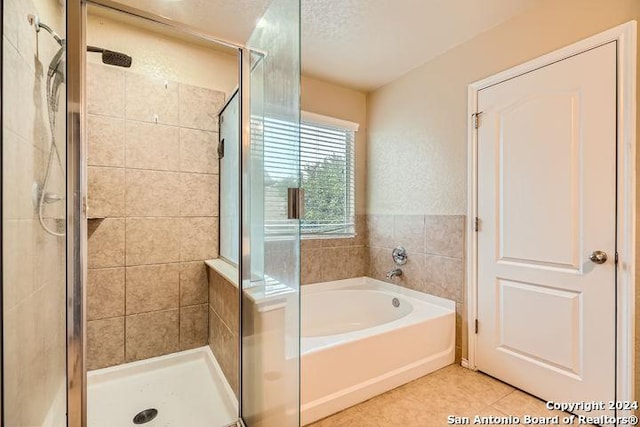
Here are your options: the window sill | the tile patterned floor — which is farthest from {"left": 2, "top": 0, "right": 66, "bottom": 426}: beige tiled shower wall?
the window sill

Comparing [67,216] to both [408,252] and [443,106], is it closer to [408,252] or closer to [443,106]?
[408,252]

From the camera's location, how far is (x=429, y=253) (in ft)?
7.86

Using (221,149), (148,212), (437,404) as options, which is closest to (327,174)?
(221,149)

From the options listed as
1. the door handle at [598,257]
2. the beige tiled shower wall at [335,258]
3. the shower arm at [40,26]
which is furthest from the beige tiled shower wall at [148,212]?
the door handle at [598,257]

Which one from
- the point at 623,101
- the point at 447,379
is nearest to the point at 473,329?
the point at 447,379

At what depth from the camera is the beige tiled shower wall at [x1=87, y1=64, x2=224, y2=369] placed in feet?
6.43

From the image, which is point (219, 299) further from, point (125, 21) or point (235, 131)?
Result: point (125, 21)

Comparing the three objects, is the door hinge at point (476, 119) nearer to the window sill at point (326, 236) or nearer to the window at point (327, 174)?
the window at point (327, 174)

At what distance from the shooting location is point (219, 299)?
6.59 ft

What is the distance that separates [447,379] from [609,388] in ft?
Result: 2.68

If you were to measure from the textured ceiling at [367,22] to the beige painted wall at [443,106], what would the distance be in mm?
122

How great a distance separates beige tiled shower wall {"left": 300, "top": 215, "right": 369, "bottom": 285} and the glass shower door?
3.67ft

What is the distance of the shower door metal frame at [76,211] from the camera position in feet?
3.88

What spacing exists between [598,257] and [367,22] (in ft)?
6.37
